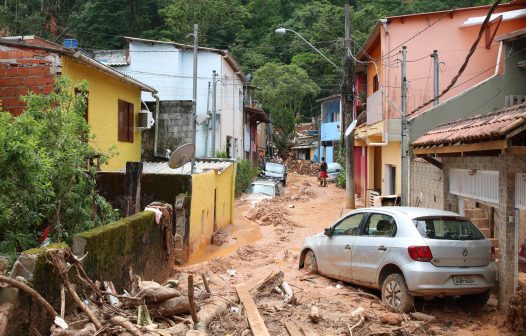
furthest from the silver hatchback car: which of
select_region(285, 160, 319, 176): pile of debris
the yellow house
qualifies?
select_region(285, 160, 319, 176): pile of debris

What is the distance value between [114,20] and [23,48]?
30237 mm

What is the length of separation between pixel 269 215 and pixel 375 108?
19.8 ft

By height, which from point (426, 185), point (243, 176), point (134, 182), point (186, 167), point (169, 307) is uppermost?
point (186, 167)

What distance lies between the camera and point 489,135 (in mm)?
7051

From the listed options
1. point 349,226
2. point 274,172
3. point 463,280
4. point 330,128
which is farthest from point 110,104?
point 330,128

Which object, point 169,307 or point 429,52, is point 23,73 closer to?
point 169,307

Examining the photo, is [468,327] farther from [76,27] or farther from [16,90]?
[76,27]

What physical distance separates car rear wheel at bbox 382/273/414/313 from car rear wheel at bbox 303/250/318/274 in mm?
2469

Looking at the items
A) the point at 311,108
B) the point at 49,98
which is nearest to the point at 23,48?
the point at 49,98

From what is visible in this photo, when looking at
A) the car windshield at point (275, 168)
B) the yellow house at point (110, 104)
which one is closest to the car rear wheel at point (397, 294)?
the yellow house at point (110, 104)

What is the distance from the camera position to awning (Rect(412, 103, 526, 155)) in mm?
6719

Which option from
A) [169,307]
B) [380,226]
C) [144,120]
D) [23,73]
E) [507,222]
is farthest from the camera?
[144,120]

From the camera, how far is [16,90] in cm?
1217

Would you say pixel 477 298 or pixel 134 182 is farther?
pixel 134 182
